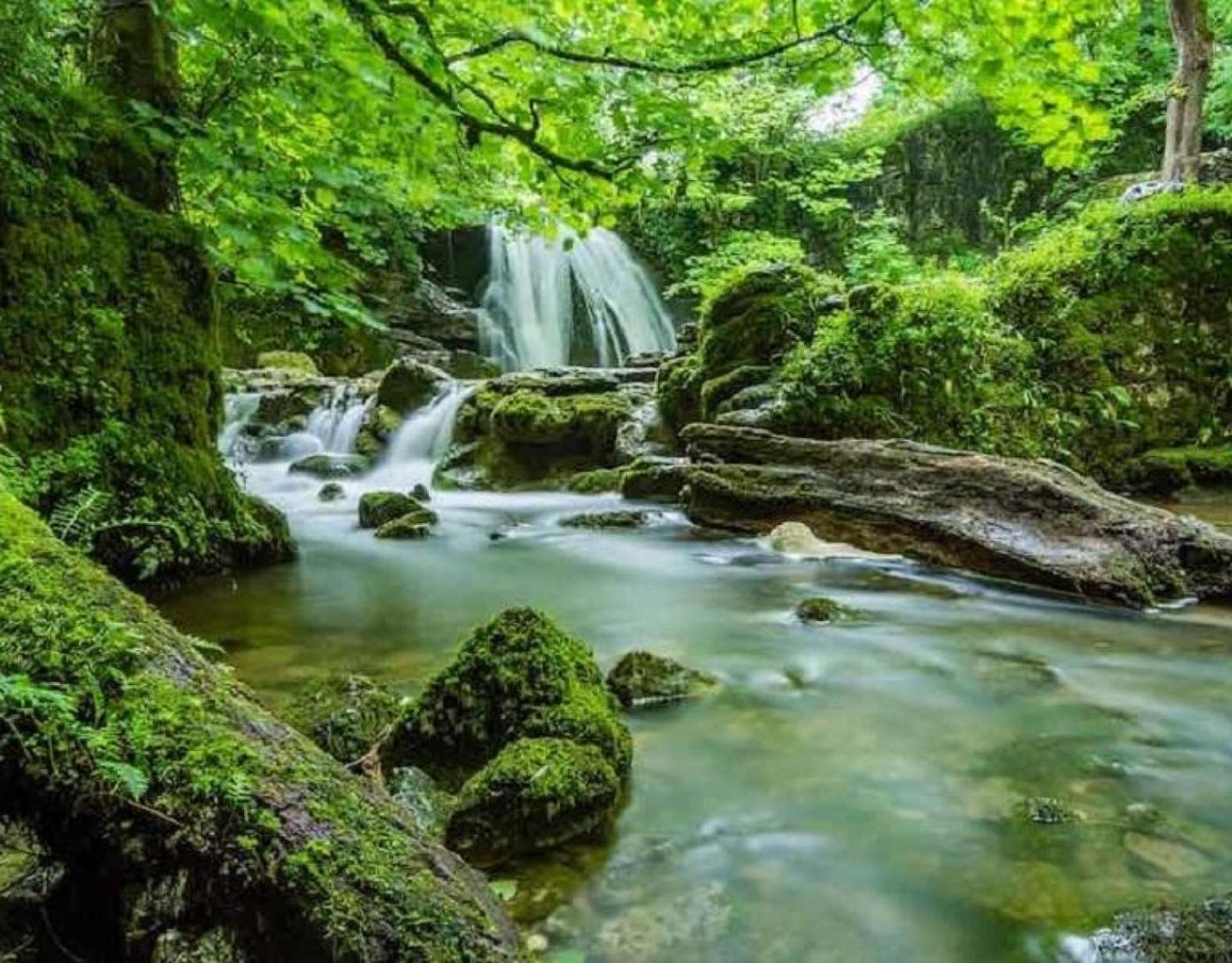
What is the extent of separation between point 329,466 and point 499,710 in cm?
991

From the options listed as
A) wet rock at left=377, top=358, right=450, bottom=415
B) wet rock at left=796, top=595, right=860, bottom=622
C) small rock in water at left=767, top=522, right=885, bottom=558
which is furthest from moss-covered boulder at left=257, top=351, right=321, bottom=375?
wet rock at left=796, top=595, right=860, bottom=622

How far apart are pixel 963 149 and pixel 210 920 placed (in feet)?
83.5

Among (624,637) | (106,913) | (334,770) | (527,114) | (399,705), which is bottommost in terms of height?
(624,637)

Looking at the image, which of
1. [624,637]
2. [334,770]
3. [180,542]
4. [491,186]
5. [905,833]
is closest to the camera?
[334,770]

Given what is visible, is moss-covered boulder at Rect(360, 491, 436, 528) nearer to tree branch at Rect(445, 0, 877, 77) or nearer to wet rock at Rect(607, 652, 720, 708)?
tree branch at Rect(445, 0, 877, 77)

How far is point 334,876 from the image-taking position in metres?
1.36

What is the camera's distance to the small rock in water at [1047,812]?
262 cm

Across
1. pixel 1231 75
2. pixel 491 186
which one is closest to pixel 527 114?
pixel 491 186

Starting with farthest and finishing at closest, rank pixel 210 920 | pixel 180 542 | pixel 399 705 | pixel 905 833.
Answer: pixel 180 542, pixel 399 705, pixel 905 833, pixel 210 920

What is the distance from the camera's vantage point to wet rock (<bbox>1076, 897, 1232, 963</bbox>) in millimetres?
1883

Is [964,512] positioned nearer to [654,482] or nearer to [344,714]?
[654,482]

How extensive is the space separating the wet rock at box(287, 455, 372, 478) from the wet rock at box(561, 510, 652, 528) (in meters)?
4.60

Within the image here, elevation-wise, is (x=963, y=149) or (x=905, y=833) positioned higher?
(x=963, y=149)

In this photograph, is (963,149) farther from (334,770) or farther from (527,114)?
(334,770)
